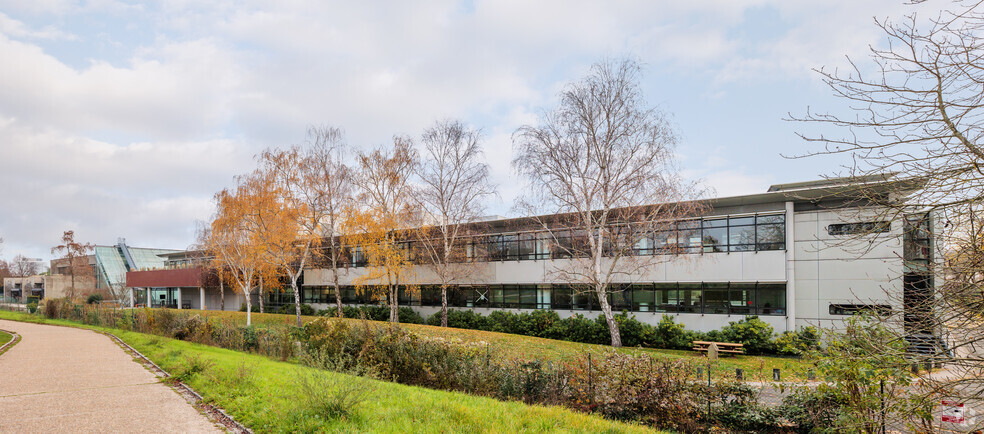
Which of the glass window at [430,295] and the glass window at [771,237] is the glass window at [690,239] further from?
the glass window at [430,295]

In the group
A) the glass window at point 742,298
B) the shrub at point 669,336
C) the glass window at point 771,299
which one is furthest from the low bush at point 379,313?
the glass window at point 771,299

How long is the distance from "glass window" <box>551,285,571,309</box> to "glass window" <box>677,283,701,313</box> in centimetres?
602

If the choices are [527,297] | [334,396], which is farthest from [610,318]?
[334,396]

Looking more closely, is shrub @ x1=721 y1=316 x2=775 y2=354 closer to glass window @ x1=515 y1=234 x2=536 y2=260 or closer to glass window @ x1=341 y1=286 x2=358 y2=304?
glass window @ x1=515 y1=234 x2=536 y2=260

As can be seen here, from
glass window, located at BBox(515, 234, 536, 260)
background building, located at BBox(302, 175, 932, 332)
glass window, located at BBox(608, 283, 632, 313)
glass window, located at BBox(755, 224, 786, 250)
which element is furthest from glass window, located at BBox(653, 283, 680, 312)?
glass window, located at BBox(515, 234, 536, 260)

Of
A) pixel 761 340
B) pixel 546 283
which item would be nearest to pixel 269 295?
pixel 546 283

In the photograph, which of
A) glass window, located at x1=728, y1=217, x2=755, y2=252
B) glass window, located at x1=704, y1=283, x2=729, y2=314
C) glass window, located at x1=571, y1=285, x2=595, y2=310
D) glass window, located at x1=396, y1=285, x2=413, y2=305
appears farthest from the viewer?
glass window, located at x1=396, y1=285, x2=413, y2=305

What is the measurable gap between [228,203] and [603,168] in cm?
2185

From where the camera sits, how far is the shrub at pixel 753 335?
69.6ft

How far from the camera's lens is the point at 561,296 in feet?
94.1

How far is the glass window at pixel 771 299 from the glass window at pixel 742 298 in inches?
10.3

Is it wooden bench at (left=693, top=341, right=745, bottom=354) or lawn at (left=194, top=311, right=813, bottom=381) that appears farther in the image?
wooden bench at (left=693, top=341, right=745, bottom=354)

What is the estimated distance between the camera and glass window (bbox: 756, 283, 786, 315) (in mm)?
22547

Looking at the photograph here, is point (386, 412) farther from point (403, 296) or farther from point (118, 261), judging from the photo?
point (118, 261)
